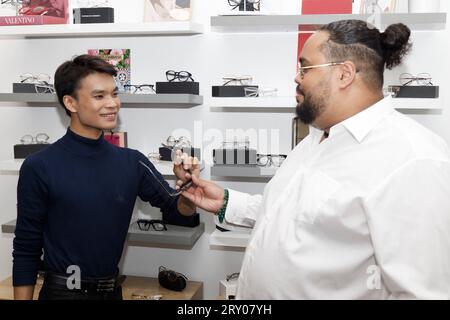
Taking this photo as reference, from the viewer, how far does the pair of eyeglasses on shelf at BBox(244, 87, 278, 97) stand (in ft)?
7.14

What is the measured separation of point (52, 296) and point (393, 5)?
1917mm

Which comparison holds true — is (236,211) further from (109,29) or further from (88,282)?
(109,29)

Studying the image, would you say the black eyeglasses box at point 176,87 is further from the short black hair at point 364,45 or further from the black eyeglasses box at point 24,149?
the short black hair at point 364,45

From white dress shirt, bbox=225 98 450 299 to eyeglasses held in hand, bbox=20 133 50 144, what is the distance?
1725mm

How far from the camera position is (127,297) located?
2.34m

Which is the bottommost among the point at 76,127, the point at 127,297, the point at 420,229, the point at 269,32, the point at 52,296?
the point at 127,297

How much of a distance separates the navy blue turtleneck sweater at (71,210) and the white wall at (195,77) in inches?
30.6

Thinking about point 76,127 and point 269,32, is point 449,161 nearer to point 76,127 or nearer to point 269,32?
point 76,127

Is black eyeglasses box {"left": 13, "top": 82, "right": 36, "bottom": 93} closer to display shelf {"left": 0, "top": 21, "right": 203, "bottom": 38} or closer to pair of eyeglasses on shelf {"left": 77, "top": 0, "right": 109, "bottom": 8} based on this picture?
display shelf {"left": 0, "top": 21, "right": 203, "bottom": 38}

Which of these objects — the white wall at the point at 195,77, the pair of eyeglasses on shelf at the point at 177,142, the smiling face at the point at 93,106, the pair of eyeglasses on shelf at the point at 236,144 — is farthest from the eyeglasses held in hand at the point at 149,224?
the smiling face at the point at 93,106

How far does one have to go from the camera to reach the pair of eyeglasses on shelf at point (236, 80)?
7.23ft

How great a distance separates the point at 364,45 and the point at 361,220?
52 centimetres

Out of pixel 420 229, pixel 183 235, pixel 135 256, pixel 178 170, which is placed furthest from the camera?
pixel 135 256

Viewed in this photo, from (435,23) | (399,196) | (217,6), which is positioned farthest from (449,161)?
(217,6)
